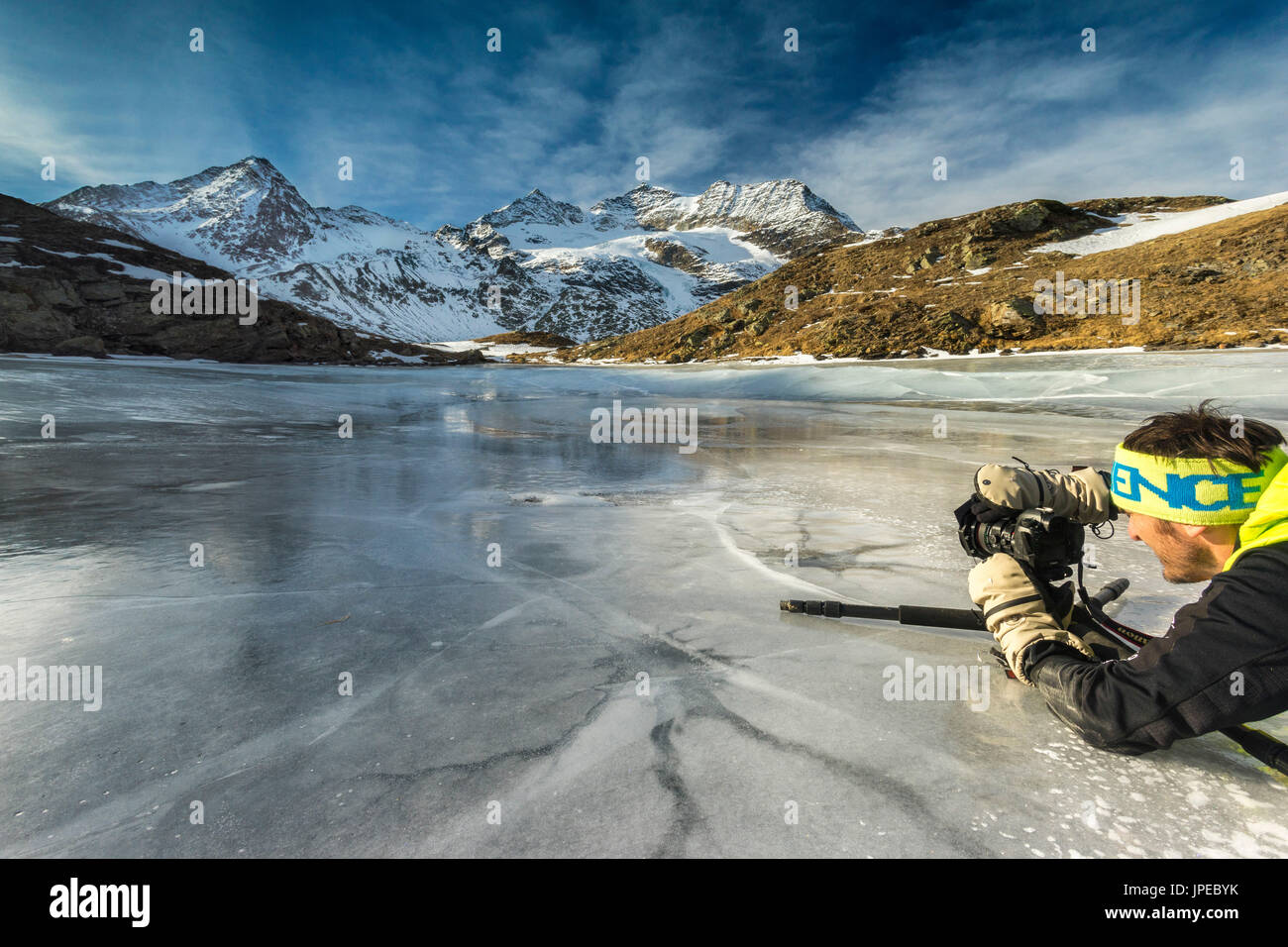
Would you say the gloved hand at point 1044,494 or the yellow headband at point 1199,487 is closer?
the yellow headband at point 1199,487

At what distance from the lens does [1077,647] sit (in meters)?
1.95

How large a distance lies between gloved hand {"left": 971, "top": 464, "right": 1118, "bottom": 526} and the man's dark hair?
19.5 inches

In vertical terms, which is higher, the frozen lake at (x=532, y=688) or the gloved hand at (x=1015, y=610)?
the gloved hand at (x=1015, y=610)

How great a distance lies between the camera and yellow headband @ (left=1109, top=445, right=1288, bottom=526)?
1.48 metres

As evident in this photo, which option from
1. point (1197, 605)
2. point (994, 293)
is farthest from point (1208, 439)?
point (994, 293)

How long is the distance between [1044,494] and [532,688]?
81.4 inches

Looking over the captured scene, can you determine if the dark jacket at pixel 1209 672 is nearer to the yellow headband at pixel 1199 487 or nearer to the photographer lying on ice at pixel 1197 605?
the photographer lying on ice at pixel 1197 605

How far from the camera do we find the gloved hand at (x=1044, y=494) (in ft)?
7.04

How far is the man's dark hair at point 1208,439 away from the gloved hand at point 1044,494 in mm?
495

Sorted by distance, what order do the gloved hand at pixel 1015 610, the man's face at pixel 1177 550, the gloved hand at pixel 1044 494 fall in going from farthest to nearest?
1. the gloved hand at pixel 1044 494
2. the gloved hand at pixel 1015 610
3. the man's face at pixel 1177 550

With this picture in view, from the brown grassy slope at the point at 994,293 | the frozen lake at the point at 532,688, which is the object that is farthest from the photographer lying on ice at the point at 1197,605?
the brown grassy slope at the point at 994,293

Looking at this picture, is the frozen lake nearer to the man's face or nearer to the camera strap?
the camera strap
